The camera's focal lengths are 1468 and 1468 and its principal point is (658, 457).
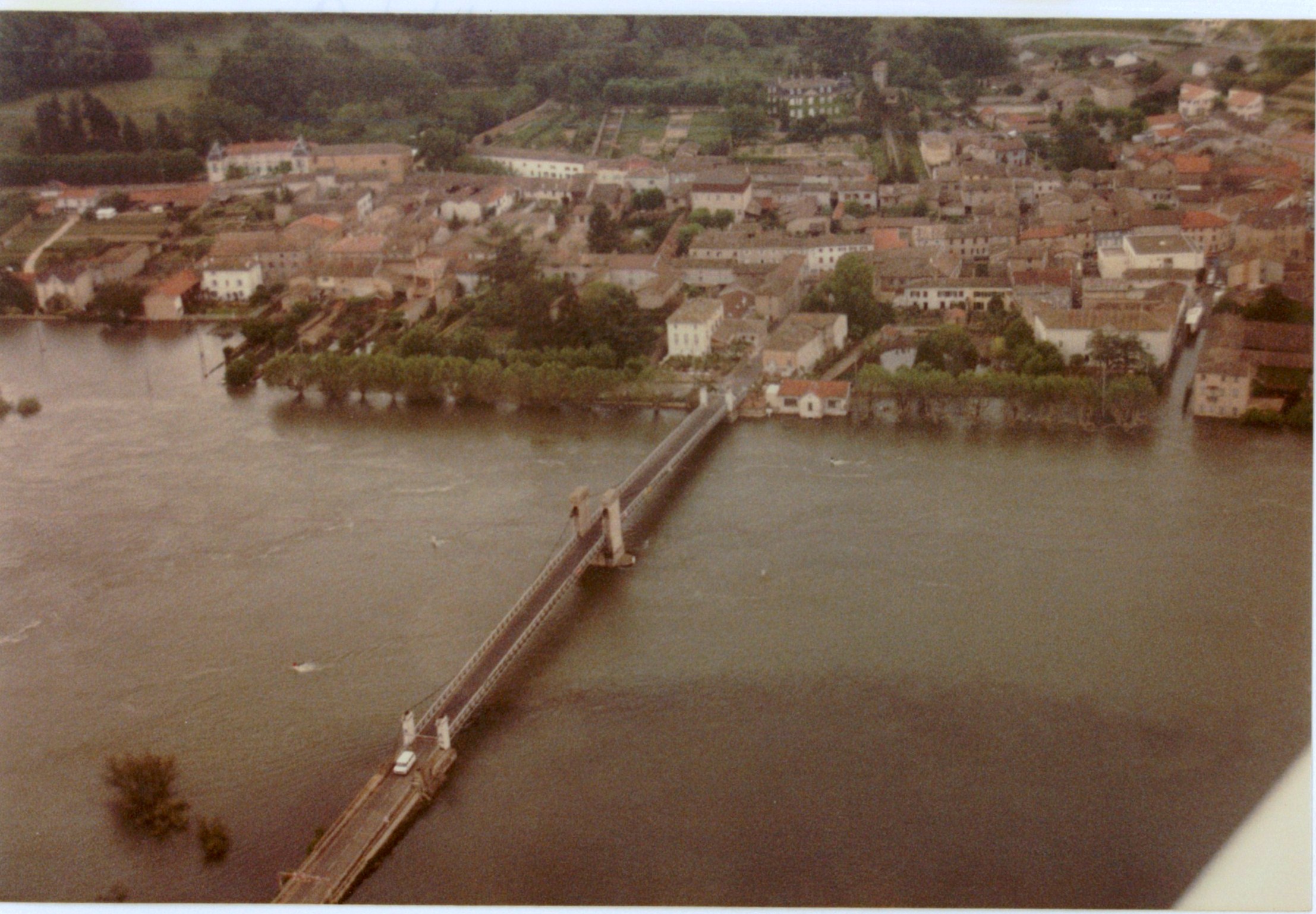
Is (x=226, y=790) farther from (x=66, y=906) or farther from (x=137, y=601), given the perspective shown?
(x=137, y=601)

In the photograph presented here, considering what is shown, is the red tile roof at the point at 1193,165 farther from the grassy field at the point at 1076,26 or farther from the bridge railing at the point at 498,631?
the bridge railing at the point at 498,631

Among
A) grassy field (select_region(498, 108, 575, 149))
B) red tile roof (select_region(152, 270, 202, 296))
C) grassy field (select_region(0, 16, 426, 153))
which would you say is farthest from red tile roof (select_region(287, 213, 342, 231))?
grassy field (select_region(498, 108, 575, 149))

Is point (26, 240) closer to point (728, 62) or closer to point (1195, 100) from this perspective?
point (728, 62)

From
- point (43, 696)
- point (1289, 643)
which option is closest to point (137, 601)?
point (43, 696)

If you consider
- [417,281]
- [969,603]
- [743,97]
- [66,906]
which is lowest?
[66,906]

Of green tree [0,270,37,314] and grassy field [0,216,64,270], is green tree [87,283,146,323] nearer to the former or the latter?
green tree [0,270,37,314]

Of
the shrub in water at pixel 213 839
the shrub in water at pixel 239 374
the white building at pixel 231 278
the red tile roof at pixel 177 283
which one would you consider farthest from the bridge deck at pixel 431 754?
the red tile roof at pixel 177 283

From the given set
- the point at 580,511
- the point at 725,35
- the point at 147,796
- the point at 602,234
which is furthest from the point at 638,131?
the point at 147,796
